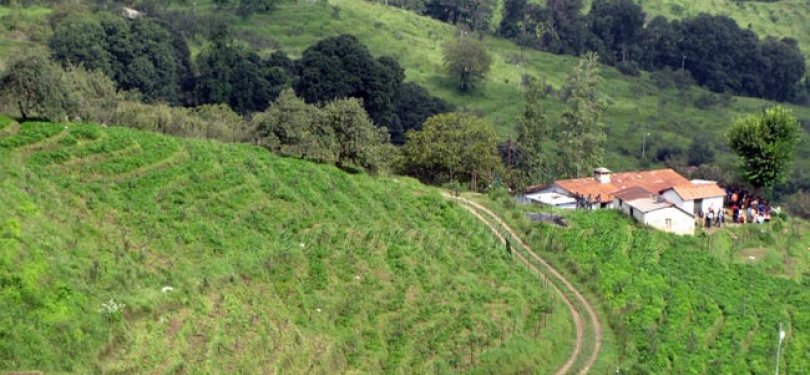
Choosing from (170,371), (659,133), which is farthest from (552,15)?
(170,371)

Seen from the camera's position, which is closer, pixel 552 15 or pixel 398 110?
pixel 398 110

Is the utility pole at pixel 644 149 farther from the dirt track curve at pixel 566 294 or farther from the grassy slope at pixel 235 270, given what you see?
the grassy slope at pixel 235 270

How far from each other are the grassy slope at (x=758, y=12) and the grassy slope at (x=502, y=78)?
1816 cm

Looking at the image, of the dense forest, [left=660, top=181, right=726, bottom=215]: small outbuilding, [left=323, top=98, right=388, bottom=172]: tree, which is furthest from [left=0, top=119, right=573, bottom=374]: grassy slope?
[left=660, top=181, right=726, bottom=215]: small outbuilding

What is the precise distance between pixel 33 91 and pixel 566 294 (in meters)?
20.7

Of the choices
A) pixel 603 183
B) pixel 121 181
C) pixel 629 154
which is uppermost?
pixel 121 181

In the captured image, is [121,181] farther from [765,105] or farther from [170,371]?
[765,105]

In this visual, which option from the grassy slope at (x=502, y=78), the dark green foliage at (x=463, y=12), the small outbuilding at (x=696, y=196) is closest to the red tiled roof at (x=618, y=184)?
the small outbuilding at (x=696, y=196)

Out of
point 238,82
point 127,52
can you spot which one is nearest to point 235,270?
point 127,52

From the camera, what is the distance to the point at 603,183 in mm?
57594

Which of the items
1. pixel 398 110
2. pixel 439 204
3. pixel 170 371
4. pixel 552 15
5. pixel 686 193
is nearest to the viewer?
pixel 170 371

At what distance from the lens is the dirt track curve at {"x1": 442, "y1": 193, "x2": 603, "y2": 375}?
119ft

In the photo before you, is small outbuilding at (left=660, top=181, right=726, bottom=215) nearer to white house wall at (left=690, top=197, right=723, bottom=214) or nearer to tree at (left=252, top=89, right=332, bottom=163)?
white house wall at (left=690, top=197, right=723, bottom=214)

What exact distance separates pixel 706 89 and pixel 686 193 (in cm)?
6372
